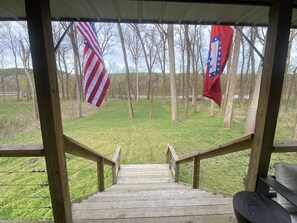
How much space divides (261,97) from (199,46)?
17875 millimetres

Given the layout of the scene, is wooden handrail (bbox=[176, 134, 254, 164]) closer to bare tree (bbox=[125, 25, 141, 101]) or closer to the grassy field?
the grassy field

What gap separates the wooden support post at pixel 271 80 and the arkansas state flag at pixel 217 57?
1.49 m

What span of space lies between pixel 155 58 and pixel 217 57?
55.7 feet

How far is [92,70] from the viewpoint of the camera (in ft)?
9.13

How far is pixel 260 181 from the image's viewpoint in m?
1.77

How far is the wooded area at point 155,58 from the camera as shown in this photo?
11.2 metres

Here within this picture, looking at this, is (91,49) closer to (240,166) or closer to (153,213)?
(153,213)

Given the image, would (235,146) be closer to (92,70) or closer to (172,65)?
(92,70)

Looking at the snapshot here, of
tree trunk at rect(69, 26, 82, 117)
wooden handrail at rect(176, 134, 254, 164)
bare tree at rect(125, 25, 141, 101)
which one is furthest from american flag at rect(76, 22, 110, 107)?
bare tree at rect(125, 25, 141, 101)

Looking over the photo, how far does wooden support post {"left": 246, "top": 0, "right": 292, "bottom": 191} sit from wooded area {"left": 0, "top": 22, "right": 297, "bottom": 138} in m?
7.16

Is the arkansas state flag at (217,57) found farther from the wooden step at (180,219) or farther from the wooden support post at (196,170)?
the wooden step at (180,219)

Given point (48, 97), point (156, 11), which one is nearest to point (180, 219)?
point (48, 97)

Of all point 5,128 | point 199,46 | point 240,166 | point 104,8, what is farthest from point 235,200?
point 199,46

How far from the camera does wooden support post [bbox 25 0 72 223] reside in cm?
132
